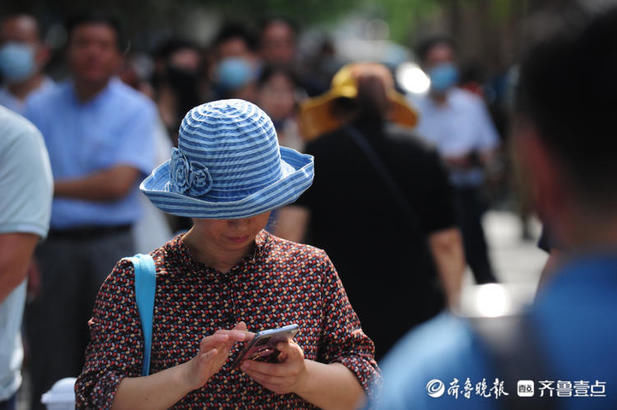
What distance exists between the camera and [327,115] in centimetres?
493

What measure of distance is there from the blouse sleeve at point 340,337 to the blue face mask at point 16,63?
479cm

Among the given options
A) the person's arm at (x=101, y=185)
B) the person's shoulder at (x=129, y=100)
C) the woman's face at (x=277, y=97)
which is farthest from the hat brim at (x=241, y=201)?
the woman's face at (x=277, y=97)

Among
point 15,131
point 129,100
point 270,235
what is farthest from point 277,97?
point 270,235

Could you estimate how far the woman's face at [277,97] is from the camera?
6.36m

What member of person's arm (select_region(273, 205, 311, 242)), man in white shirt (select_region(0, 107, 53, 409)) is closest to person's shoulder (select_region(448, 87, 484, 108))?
person's arm (select_region(273, 205, 311, 242))

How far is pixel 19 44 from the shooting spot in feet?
22.5

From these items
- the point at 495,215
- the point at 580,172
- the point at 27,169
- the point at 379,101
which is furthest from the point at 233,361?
the point at 495,215

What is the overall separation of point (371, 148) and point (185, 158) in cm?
185

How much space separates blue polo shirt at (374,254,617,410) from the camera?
123cm

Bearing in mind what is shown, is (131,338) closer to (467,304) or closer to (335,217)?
(467,304)

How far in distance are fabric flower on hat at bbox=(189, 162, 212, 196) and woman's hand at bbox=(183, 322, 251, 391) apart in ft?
1.22

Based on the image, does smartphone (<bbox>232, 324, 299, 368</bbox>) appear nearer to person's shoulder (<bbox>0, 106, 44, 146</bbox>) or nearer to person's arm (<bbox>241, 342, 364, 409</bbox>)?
person's arm (<bbox>241, 342, 364, 409</bbox>)

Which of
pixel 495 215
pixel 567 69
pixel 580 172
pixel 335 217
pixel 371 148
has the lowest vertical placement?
pixel 580 172

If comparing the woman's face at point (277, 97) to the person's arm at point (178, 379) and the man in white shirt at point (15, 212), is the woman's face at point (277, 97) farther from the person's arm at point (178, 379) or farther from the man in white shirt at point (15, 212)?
the person's arm at point (178, 379)
